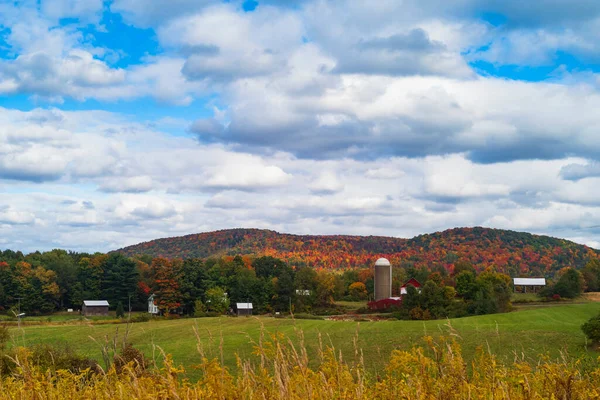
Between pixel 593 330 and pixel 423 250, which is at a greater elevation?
pixel 423 250

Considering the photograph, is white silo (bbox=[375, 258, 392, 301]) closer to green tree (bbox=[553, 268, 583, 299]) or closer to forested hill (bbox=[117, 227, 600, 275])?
green tree (bbox=[553, 268, 583, 299])

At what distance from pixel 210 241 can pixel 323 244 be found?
4065 centimetres

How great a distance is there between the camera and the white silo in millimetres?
87562

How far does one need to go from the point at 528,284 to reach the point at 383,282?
28252 mm

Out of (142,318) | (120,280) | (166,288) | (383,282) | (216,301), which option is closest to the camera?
(142,318)

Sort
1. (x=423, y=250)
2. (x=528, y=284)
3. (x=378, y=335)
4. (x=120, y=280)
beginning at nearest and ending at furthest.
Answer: (x=378, y=335)
(x=120, y=280)
(x=528, y=284)
(x=423, y=250)

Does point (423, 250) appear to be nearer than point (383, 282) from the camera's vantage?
No

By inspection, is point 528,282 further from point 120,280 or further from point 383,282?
point 120,280

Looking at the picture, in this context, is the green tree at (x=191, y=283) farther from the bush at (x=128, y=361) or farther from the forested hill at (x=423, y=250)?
the bush at (x=128, y=361)

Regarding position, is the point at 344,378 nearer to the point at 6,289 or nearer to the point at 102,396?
the point at 102,396

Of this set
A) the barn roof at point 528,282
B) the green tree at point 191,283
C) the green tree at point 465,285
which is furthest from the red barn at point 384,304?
the barn roof at point 528,282

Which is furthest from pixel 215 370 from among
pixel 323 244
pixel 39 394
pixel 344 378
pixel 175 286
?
pixel 323 244

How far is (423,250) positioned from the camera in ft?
558

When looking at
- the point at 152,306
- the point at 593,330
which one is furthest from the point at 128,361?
the point at 152,306
